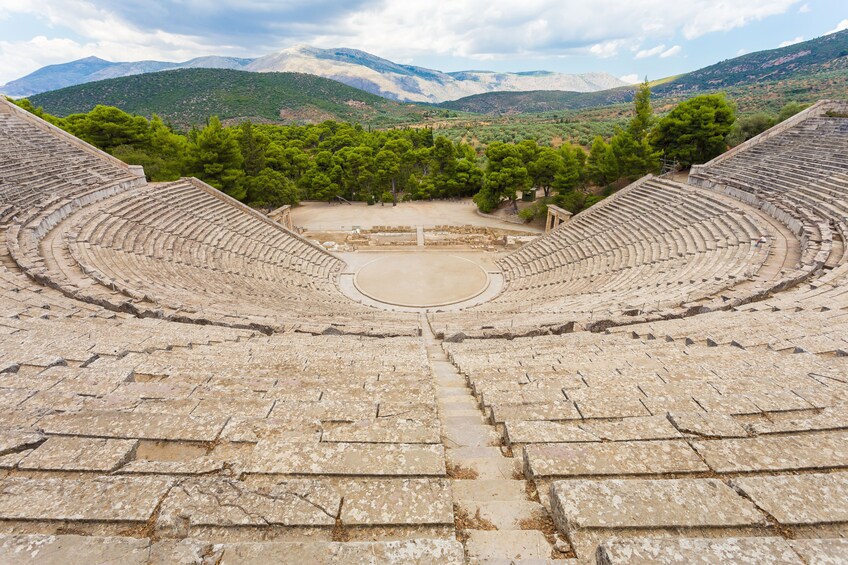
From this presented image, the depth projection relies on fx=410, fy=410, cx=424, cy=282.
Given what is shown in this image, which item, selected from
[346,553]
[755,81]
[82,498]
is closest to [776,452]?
[346,553]

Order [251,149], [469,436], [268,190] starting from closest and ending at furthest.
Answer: [469,436] → [268,190] → [251,149]

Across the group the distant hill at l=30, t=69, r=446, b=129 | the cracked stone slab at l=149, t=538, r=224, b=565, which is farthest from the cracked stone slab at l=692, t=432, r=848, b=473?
the distant hill at l=30, t=69, r=446, b=129

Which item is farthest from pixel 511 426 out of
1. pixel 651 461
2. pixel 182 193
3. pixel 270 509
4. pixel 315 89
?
pixel 315 89

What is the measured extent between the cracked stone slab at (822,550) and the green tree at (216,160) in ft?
99.7

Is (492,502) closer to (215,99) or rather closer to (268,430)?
(268,430)

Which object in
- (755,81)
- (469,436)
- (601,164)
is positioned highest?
(755,81)

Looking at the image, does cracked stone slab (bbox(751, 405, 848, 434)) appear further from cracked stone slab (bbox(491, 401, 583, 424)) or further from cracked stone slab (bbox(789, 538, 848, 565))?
cracked stone slab (bbox(789, 538, 848, 565))

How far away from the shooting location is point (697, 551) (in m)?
2.06

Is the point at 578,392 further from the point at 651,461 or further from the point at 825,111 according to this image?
the point at 825,111

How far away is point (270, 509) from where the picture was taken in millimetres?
2523

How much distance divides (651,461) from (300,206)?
3557cm

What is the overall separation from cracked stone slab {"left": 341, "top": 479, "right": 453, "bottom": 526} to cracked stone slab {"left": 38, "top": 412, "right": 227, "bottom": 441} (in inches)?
62.3

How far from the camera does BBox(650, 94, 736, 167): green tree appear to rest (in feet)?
85.5

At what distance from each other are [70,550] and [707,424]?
4591 millimetres
